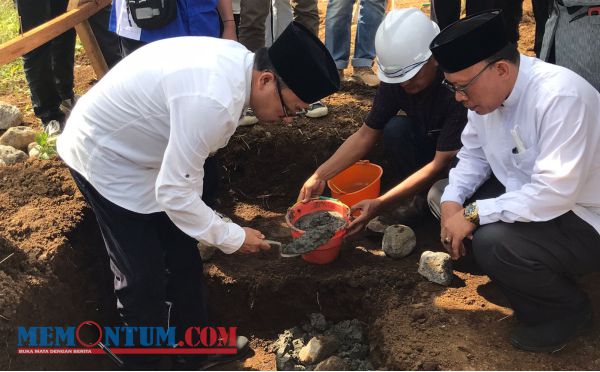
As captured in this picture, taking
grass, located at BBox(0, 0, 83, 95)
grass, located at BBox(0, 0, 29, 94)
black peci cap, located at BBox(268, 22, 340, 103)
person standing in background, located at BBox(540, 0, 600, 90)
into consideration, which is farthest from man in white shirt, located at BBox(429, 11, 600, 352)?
grass, located at BBox(0, 0, 29, 94)

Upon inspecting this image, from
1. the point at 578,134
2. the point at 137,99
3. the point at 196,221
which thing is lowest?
the point at 196,221

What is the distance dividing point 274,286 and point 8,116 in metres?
2.95

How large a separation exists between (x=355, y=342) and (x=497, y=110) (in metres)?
1.62

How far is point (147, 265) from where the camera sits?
2846 millimetres

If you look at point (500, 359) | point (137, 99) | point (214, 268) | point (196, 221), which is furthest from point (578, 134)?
point (214, 268)

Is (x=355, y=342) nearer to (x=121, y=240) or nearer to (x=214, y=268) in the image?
(x=214, y=268)

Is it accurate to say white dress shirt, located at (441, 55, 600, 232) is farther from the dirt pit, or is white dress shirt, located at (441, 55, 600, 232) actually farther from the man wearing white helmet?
the dirt pit

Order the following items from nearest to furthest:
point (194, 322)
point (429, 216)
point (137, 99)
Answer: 1. point (137, 99)
2. point (194, 322)
3. point (429, 216)

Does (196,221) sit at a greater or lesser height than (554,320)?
greater

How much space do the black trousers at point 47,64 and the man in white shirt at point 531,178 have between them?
319cm

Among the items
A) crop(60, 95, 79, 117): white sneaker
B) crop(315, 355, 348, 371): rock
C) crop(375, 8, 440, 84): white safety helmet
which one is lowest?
crop(315, 355, 348, 371): rock

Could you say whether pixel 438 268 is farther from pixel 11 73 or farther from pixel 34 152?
pixel 11 73

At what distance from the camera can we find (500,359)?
9.17 ft

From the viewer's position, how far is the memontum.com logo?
10.0ft
